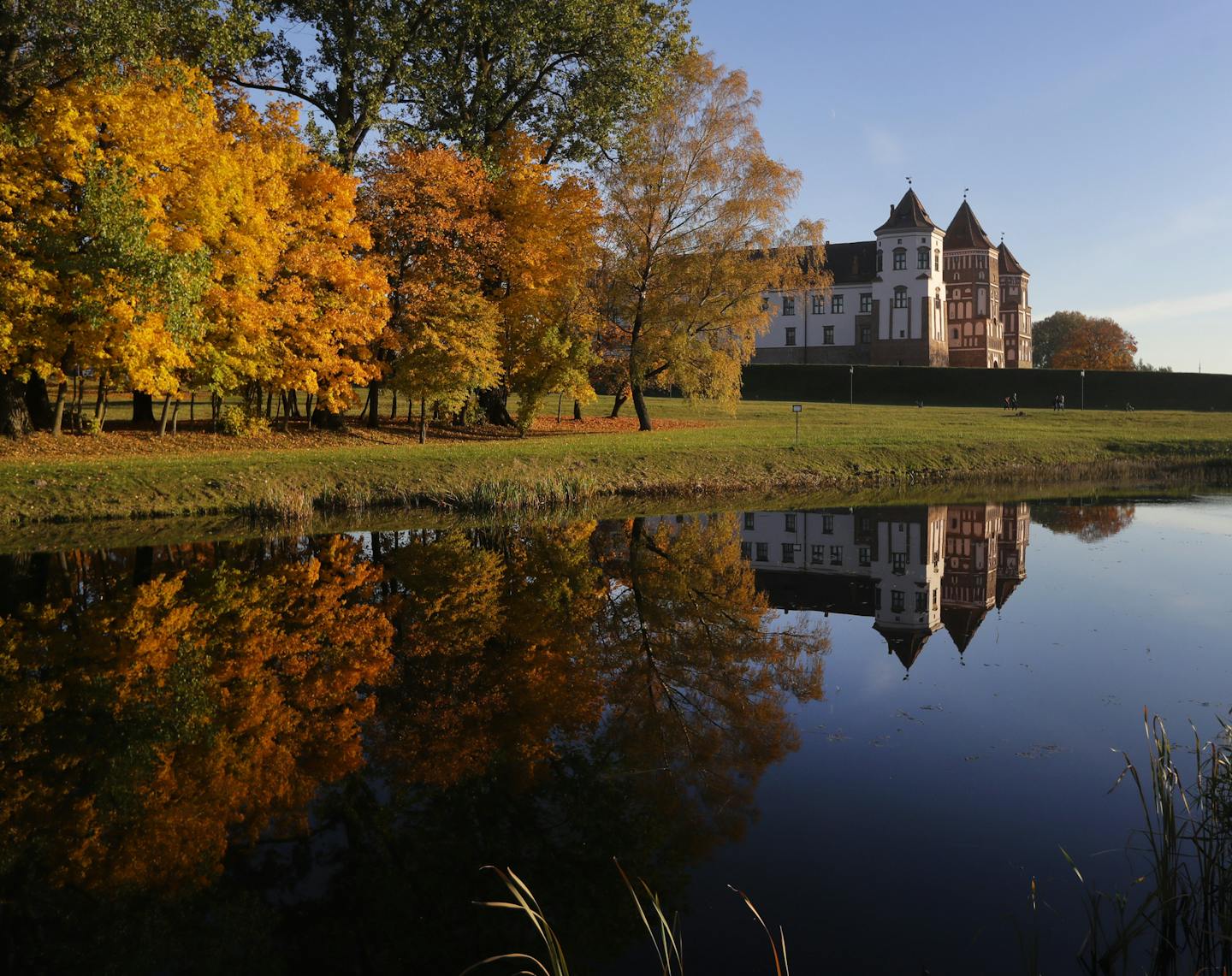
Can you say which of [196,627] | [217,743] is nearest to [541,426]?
[196,627]

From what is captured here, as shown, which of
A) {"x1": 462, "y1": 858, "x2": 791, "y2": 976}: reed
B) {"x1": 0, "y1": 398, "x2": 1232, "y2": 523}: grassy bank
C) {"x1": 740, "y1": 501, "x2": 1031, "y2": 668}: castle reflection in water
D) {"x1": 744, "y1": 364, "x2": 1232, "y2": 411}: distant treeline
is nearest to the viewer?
{"x1": 462, "y1": 858, "x2": 791, "y2": 976}: reed

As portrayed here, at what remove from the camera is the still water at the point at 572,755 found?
4746mm

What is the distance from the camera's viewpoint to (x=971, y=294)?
77938 millimetres

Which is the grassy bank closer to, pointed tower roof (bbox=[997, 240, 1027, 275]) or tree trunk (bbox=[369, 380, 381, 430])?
tree trunk (bbox=[369, 380, 381, 430])

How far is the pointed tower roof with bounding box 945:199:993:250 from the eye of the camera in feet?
259

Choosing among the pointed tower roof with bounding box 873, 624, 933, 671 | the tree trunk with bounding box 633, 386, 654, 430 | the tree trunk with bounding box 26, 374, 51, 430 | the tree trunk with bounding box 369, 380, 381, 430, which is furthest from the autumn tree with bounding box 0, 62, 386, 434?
the pointed tower roof with bounding box 873, 624, 933, 671

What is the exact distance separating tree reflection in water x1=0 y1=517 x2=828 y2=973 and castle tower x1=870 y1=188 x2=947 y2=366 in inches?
2547

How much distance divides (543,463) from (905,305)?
57900 millimetres

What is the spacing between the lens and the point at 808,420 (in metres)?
39.0

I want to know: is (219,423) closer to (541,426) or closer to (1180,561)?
(541,426)

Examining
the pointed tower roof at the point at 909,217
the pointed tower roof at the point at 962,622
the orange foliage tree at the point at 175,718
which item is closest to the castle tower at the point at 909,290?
the pointed tower roof at the point at 909,217

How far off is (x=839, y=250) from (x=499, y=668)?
77107 mm

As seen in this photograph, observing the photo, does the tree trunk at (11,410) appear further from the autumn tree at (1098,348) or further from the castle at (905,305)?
the autumn tree at (1098,348)

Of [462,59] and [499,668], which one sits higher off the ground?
[462,59]
